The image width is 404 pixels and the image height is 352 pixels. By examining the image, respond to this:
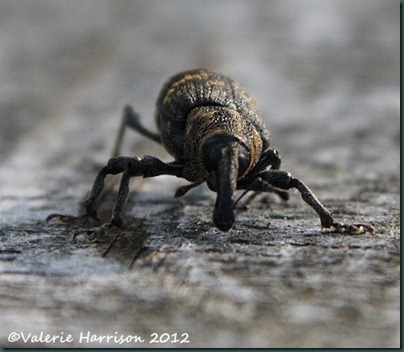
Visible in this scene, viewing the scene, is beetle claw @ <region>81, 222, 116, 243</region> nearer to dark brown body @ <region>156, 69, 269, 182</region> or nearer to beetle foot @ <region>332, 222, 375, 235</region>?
dark brown body @ <region>156, 69, 269, 182</region>

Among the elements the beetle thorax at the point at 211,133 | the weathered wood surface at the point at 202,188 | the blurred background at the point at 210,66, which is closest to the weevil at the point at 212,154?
the beetle thorax at the point at 211,133

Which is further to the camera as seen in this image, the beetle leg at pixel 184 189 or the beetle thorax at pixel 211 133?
the beetle leg at pixel 184 189

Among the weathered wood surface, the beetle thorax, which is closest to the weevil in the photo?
the beetle thorax

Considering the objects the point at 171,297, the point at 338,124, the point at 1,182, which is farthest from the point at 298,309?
the point at 338,124

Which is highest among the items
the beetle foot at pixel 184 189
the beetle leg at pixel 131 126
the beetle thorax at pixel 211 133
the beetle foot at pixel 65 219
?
the beetle leg at pixel 131 126

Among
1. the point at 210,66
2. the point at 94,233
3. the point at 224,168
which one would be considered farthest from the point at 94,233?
the point at 210,66

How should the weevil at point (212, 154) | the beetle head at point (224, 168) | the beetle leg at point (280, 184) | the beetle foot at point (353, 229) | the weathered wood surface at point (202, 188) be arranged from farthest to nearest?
1. the beetle leg at point (280, 184)
2. the weevil at point (212, 154)
3. the beetle foot at point (353, 229)
4. the beetle head at point (224, 168)
5. the weathered wood surface at point (202, 188)

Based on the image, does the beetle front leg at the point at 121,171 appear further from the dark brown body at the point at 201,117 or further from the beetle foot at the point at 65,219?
the dark brown body at the point at 201,117
